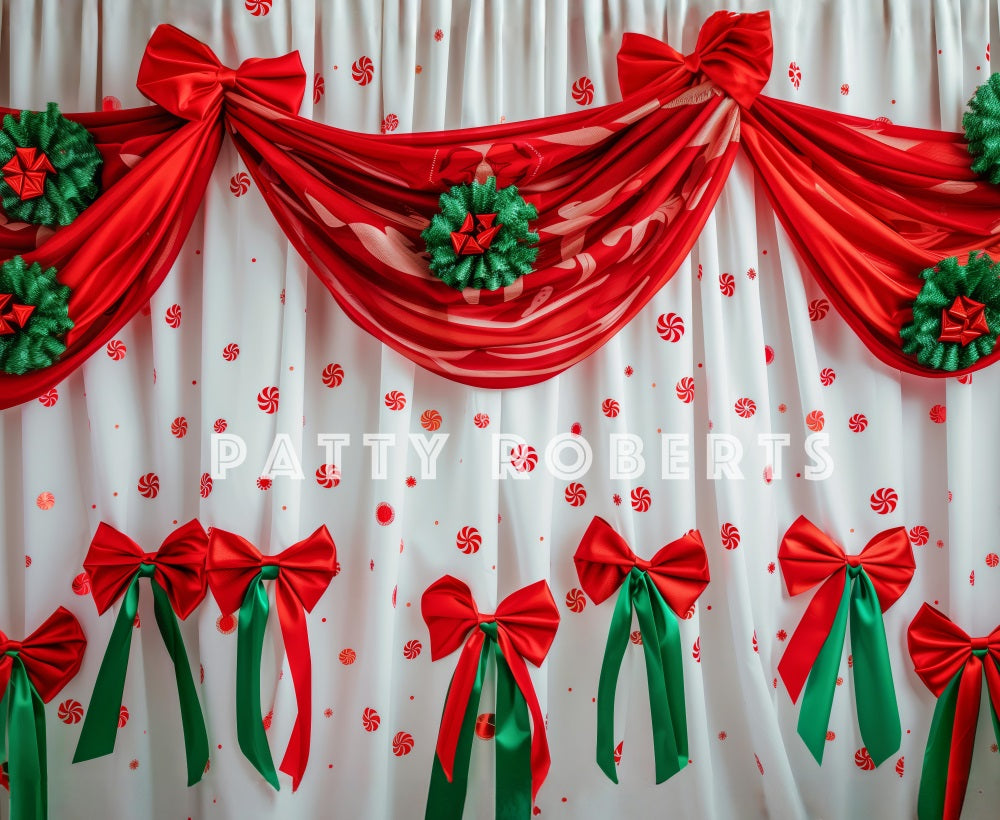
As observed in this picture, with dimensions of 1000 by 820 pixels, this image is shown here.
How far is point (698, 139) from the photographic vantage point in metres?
1.34

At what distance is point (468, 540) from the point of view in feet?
4.70

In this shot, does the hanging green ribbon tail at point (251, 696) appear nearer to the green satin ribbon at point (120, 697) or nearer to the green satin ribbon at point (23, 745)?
the green satin ribbon at point (120, 697)

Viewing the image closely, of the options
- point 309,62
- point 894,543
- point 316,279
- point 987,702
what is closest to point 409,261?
point 316,279

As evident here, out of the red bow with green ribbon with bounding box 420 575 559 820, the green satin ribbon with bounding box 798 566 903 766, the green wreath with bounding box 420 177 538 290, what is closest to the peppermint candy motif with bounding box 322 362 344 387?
the green wreath with bounding box 420 177 538 290

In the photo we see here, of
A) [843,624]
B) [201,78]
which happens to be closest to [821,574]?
[843,624]

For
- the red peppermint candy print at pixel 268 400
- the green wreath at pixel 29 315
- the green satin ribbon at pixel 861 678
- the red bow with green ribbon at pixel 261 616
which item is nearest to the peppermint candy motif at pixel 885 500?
the green satin ribbon at pixel 861 678

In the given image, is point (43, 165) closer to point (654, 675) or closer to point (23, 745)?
point (23, 745)

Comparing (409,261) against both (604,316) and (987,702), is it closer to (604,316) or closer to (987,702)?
(604,316)

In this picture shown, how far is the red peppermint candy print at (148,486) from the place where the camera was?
1.47 metres

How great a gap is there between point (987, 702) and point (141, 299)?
1.96m

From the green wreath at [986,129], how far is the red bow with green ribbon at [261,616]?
1.57m

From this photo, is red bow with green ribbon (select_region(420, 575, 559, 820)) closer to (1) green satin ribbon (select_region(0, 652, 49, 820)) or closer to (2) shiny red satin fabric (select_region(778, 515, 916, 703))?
(2) shiny red satin fabric (select_region(778, 515, 916, 703))

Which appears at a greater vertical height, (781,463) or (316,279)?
(316,279)

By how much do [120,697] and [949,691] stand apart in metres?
1.73
